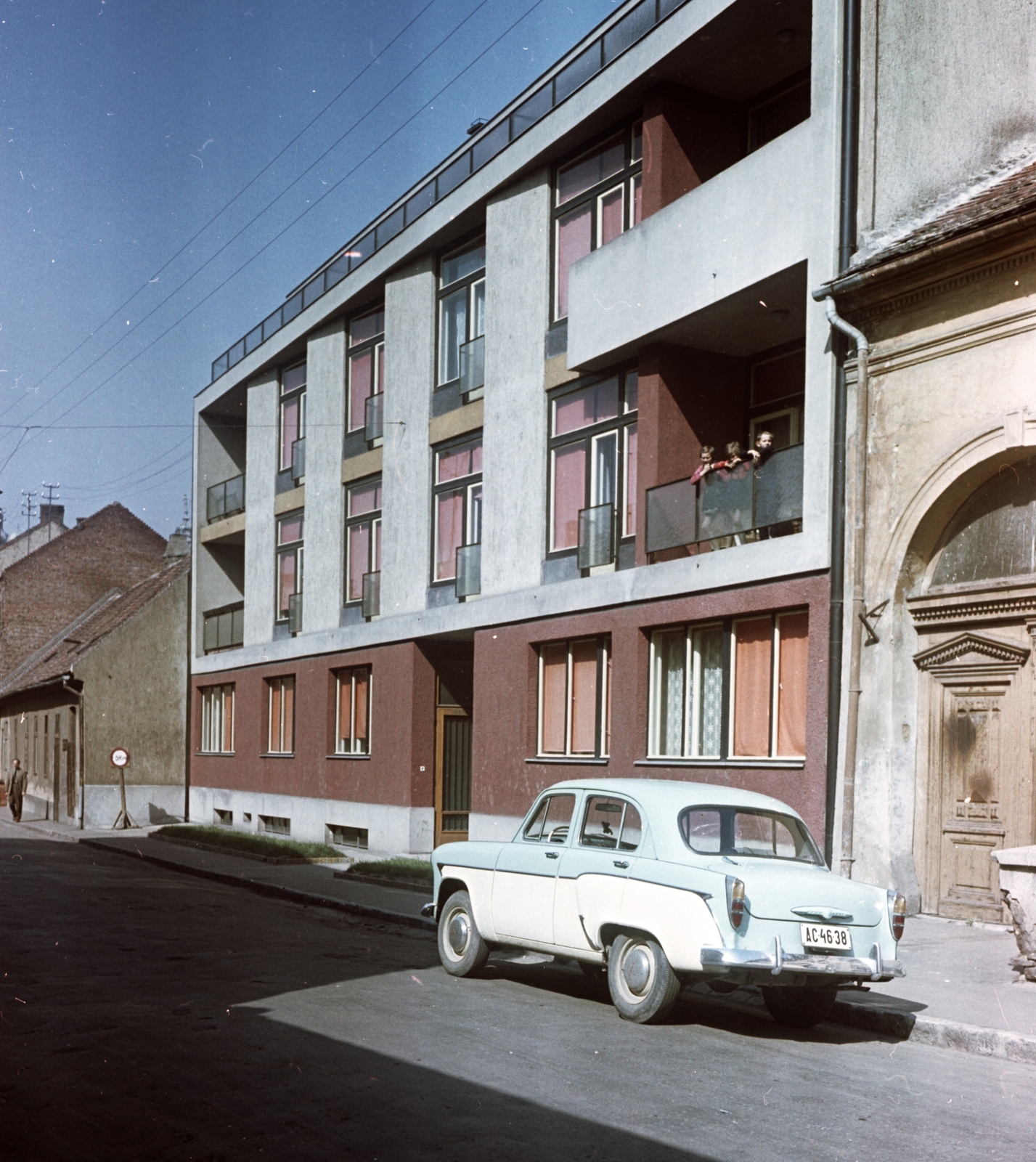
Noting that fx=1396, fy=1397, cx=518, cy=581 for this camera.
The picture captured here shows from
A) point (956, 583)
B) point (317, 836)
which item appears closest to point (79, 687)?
point (317, 836)

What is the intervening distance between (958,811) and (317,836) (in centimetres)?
1779

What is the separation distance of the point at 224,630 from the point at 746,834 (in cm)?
2845

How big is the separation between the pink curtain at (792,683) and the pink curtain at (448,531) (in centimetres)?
934

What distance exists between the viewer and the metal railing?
19547mm

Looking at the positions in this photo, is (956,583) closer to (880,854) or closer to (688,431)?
(880,854)

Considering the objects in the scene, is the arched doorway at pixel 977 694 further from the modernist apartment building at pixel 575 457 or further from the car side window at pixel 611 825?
the car side window at pixel 611 825

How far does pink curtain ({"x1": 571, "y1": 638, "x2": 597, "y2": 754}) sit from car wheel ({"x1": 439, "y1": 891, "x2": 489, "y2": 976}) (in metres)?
8.94

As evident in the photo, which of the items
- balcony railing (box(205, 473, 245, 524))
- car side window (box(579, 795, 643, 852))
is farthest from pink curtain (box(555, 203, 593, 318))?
balcony railing (box(205, 473, 245, 524))

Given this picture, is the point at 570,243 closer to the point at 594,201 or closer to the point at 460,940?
the point at 594,201

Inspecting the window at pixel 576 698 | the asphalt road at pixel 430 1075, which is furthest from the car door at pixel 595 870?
the window at pixel 576 698

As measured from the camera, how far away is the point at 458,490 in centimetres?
2484

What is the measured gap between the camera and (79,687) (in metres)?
37.4

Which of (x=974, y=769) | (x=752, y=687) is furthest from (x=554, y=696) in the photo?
(x=974, y=769)

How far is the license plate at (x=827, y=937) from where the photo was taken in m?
8.68
